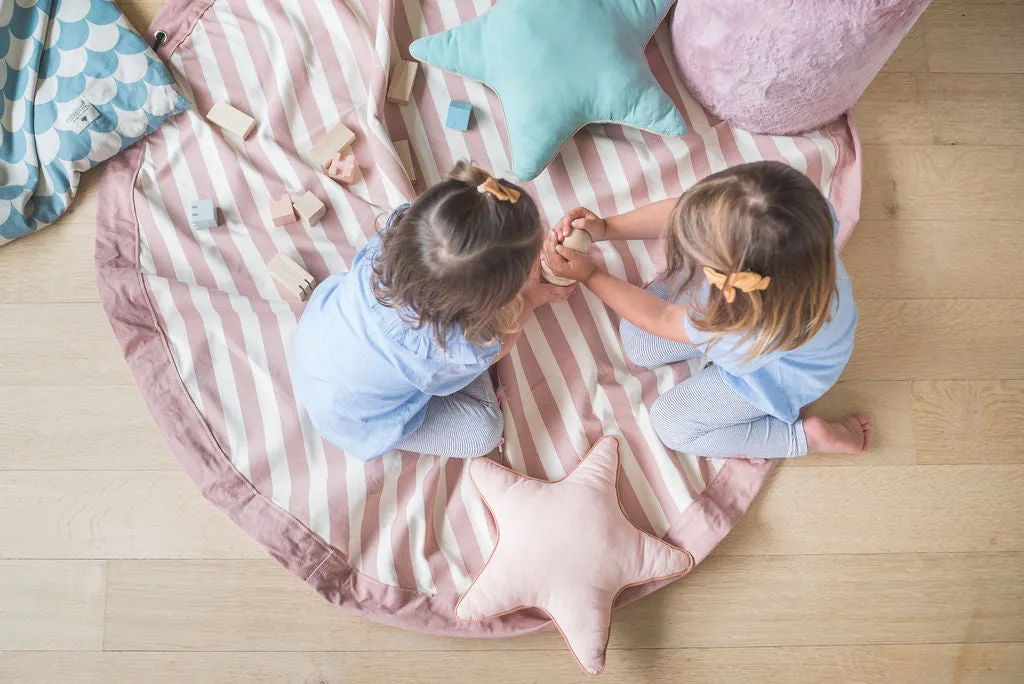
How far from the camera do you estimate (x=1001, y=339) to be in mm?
1222

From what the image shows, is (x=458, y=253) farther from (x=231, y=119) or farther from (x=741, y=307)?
(x=231, y=119)

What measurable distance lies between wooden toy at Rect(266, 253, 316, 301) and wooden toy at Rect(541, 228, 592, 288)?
359mm

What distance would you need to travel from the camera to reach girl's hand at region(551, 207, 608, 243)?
42.0 inches

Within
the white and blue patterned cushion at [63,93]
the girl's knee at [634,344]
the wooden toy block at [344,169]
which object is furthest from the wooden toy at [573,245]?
the white and blue patterned cushion at [63,93]

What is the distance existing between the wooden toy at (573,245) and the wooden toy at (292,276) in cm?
36

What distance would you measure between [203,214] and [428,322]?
19.7 inches

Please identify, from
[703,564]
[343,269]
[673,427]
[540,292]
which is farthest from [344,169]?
[703,564]

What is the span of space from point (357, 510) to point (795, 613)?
2.22 ft

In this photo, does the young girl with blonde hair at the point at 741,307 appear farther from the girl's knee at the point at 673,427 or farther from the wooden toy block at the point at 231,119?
the wooden toy block at the point at 231,119

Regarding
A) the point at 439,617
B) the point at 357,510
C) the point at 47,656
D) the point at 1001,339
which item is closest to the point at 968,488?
the point at 1001,339

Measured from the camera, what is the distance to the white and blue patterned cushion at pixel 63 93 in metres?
1.15

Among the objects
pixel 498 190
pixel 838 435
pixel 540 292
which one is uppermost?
pixel 498 190

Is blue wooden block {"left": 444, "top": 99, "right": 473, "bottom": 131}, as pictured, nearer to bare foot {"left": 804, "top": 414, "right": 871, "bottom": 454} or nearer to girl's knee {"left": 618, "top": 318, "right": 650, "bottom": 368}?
girl's knee {"left": 618, "top": 318, "right": 650, "bottom": 368}

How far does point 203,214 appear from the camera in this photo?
116cm
